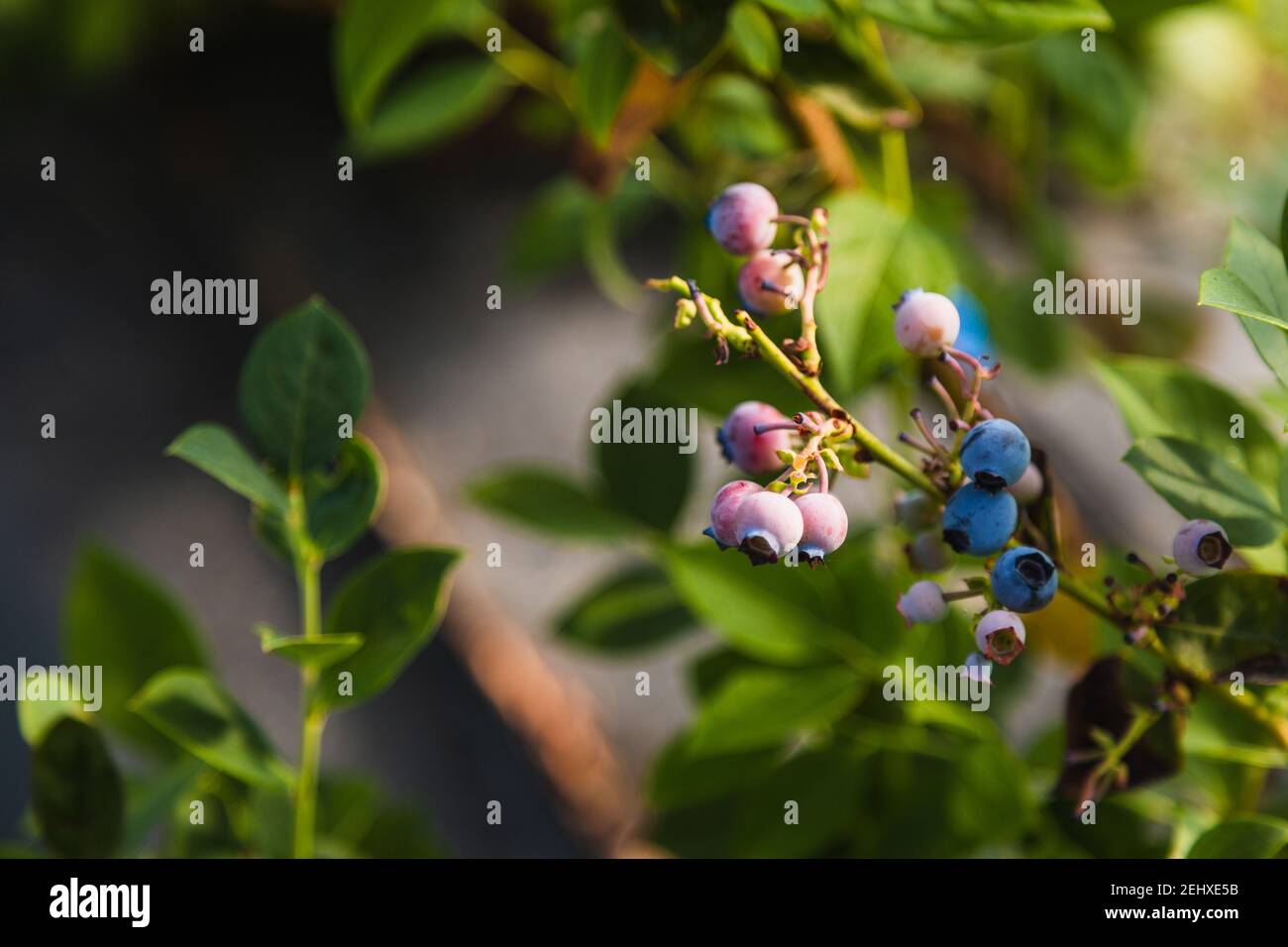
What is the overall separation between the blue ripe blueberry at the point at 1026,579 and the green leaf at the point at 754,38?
0.20m

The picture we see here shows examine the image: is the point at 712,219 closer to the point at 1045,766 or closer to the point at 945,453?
the point at 945,453

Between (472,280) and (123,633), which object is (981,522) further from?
(472,280)

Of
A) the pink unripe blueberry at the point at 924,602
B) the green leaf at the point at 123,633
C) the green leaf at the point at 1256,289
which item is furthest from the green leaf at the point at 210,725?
the green leaf at the point at 1256,289

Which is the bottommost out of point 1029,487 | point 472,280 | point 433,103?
point 1029,487

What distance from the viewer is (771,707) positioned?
46 centimetres

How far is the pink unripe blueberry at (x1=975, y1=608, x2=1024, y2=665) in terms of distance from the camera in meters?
0.29

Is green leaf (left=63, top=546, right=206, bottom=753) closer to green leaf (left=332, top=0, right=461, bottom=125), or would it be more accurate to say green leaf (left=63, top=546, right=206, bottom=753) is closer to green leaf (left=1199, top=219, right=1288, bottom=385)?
green leaf (left=332, top=0, right=461, bottom=125)

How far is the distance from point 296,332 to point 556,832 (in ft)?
2.78

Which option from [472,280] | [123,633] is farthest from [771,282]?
[472,280]

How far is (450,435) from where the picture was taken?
52.9 inches

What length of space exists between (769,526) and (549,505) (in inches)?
12.5

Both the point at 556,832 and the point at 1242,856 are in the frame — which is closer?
the point at 1242,856

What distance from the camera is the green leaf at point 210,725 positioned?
0.38m

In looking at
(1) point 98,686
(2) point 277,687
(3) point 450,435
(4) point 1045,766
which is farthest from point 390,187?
(4) point 1045,766
